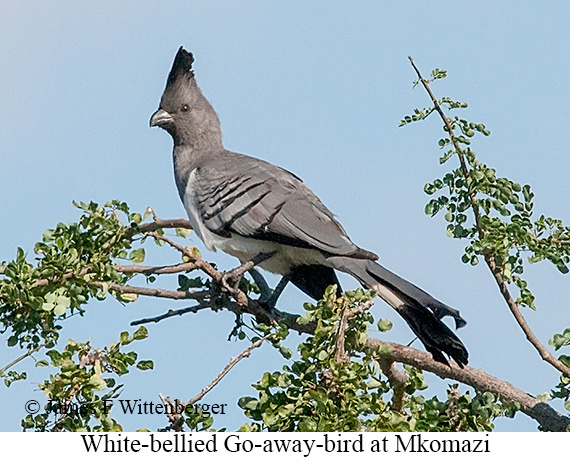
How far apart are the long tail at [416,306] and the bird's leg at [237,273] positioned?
17.7 inches

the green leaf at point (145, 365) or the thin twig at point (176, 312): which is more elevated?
the thin twig at point (176, 312)

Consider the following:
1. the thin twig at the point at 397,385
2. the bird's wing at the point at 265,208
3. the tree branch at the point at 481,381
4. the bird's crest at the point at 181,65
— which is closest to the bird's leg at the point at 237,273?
the bird's wing at the point at 265,208

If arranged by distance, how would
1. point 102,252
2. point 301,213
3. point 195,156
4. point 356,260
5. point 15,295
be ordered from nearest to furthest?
point 15,295 < point 102,252 < point 356,260 < point 301,213 < point 195,156

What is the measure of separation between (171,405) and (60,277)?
0.81m

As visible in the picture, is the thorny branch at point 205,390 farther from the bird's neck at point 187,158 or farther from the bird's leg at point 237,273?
the bird's neck at point 187,158

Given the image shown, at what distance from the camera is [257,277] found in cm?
521

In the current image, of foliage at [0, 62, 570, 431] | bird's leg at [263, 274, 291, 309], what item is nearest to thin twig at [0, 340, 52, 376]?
foliage at [0, 62, 570, 431]

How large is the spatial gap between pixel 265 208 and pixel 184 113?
1.46 meters

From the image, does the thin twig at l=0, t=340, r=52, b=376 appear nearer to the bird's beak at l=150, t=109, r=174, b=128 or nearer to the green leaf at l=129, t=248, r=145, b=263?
the green leaf at l=129, t=248, r=145, b=263

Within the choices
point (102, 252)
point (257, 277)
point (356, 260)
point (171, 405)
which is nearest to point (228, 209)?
point (257, 277)

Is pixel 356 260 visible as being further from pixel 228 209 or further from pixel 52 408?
pixel 52 408

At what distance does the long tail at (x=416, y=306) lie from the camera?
417cm

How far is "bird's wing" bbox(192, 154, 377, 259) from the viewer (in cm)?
496
